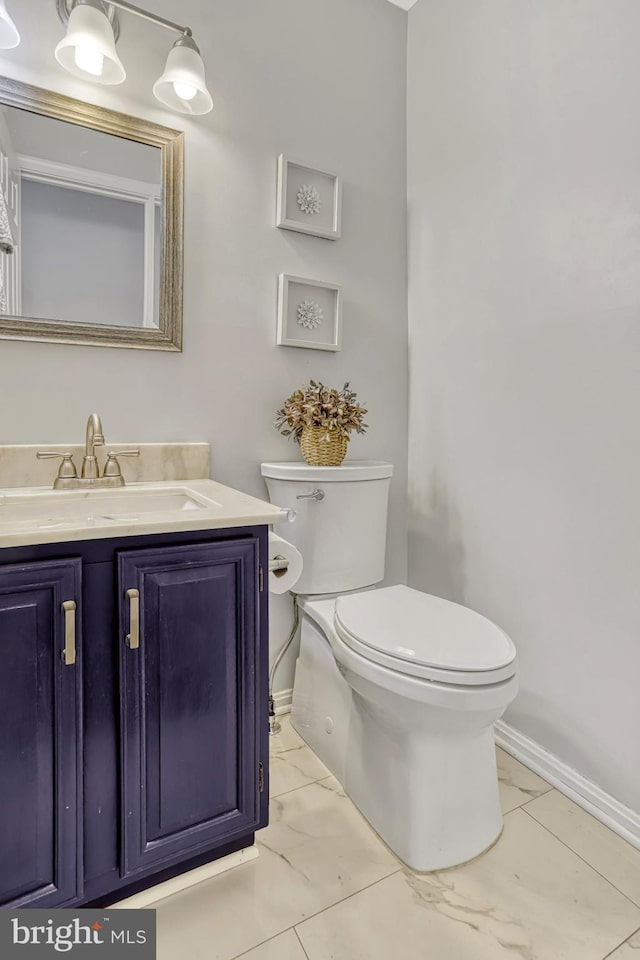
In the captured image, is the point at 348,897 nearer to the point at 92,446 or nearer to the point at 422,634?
the point at 422,634

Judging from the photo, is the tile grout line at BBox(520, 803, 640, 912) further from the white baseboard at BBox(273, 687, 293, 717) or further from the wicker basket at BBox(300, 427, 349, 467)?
the wicker basket at BBox(300, 427, 349, 467)

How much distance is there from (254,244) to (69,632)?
1272mm

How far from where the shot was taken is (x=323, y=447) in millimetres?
1547

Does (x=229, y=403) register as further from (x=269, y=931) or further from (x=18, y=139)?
(x=269, y=931)

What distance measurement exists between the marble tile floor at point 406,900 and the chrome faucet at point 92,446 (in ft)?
3.12

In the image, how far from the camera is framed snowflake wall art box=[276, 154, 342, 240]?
162 centimetres

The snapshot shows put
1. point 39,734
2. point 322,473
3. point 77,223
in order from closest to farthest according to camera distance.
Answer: point 39,734, point 77,223, point 322,473

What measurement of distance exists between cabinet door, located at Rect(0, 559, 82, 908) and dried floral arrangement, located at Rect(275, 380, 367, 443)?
0.85 m

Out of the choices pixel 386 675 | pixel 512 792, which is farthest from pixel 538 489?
pixel 512 792

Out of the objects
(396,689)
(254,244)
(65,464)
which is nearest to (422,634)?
(396,689)

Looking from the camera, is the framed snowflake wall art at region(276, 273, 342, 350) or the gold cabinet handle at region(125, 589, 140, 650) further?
the framed snowflake wall art at region(276, 273, 342, 350)

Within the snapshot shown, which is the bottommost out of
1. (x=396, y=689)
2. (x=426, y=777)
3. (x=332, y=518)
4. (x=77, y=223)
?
(x=426, y=777)

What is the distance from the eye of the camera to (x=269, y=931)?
98 centimetres

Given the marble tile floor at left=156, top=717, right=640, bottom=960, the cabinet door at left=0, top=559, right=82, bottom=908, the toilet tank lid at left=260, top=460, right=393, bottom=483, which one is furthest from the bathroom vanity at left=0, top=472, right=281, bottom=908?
the toilet tank lid at left=260, top=460, right=393, bottom=483
